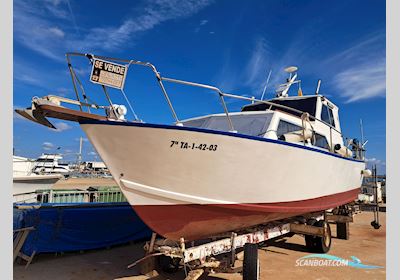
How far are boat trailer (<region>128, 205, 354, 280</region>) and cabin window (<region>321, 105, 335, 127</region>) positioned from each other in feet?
9.48

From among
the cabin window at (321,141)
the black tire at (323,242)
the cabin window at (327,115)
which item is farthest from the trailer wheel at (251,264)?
the cabin window at (327,115)

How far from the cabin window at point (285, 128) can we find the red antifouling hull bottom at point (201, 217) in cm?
140

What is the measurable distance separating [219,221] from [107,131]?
2.14 meters

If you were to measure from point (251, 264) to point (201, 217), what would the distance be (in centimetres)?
95

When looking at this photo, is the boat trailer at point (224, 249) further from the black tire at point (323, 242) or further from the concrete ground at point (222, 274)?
the concrete ground at point (222, 274)

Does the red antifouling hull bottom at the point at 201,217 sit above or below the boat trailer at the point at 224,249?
above

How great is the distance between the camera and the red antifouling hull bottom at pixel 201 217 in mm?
4238

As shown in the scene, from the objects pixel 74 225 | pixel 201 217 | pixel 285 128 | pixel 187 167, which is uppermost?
pixel 285 128

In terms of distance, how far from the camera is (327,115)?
8977 mm

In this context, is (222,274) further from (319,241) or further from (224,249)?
(319,241)

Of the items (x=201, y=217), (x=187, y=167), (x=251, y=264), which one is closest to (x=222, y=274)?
(x=251, y=264)

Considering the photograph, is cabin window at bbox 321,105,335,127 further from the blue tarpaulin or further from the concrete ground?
the blue tarpaulin

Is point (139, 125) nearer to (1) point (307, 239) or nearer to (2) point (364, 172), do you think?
(1) point (307, 239)

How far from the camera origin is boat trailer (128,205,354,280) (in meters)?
4.15
